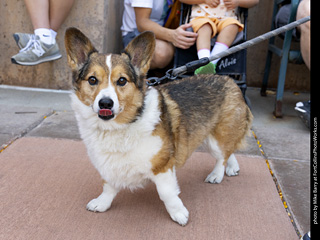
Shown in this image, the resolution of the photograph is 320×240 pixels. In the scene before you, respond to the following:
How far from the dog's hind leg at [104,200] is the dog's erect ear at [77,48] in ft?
2.52

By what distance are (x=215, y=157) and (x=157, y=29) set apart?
73.3 inches

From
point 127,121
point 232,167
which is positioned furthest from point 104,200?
point 232,167

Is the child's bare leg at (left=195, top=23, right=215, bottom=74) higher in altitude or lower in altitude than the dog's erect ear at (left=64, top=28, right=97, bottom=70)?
lower

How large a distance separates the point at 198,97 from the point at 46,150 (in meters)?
1.40

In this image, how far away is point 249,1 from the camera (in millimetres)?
3854

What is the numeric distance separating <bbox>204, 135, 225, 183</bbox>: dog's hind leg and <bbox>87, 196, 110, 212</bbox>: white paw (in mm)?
828

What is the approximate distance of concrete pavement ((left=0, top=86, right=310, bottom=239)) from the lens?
2148 mm

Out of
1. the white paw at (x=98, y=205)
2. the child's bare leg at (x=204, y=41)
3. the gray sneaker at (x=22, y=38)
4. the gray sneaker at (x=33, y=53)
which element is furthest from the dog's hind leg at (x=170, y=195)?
the gray sneaker at (x=22, y=38)

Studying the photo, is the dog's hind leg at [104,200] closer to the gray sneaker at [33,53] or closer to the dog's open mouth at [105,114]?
the dog's open mouth at [105,114]

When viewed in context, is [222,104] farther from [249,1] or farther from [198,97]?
[249,1]

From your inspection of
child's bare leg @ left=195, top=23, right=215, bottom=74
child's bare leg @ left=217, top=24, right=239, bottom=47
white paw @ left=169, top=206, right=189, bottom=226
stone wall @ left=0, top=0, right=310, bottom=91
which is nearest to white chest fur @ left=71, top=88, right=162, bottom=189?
white paw @ left=169, top=206, right=189, bottom=226

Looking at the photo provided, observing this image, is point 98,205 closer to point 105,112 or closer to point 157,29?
point 105,112

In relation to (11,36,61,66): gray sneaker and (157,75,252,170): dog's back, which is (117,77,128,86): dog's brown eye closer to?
(157,75,252,170): dog's back
